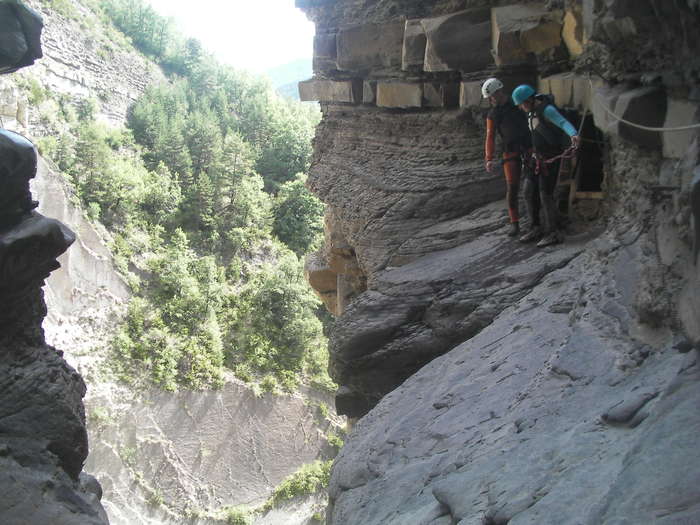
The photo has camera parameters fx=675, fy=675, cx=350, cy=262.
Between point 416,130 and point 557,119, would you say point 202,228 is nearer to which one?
point 416,130

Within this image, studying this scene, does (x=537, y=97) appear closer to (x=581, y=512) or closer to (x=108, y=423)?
(x=581, y=512)

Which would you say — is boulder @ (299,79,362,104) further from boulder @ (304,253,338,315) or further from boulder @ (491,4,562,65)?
boulder @ (304,253,338,315)

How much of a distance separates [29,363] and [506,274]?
12.7 feet

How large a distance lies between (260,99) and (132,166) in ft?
40.8

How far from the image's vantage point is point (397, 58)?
25.2 feet

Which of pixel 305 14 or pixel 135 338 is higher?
pixel 305 14

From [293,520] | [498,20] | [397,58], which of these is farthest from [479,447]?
[293,520]

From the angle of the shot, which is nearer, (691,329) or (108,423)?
(691,329)

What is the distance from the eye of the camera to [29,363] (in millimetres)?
5250

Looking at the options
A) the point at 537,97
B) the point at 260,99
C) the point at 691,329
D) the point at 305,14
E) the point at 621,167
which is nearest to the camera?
the point at 691,329

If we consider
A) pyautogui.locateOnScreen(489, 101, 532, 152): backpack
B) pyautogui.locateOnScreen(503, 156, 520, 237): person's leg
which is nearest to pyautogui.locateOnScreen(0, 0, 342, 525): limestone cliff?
pyautogui.locateOnScreen(503, 156, 520, 237): person's leg

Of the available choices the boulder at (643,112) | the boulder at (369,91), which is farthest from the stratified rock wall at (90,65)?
the boulder at (643,112)

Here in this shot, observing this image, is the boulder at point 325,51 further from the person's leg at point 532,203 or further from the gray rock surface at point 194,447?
the gray rock surface at point 194,447

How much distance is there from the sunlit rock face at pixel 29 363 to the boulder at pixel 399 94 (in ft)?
12.2
